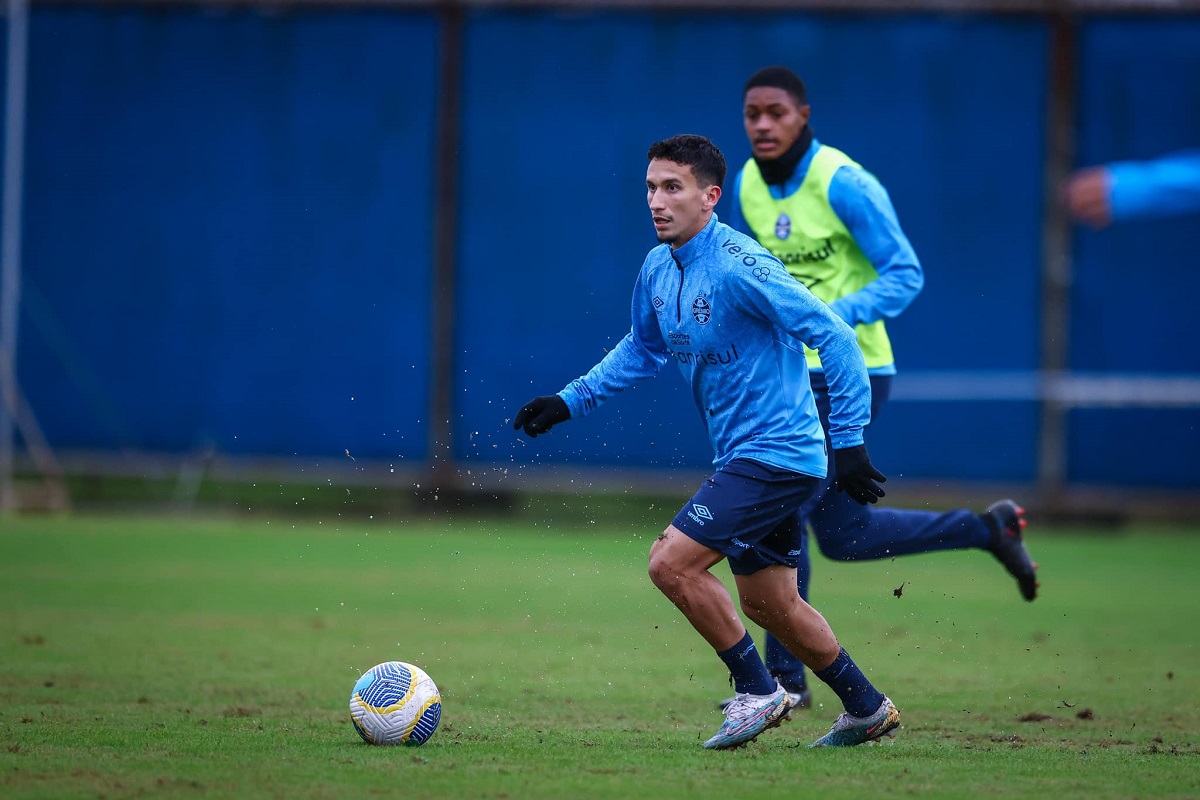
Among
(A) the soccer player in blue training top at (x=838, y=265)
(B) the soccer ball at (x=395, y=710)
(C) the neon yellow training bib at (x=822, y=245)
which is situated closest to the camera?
(B) the soccer ball at (x=395, y=710)

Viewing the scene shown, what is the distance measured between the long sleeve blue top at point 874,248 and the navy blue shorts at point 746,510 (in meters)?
1.58

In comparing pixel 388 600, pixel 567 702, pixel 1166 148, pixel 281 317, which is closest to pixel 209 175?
pixel 281 317

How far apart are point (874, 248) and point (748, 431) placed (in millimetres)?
1847

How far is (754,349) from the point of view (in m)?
6.40

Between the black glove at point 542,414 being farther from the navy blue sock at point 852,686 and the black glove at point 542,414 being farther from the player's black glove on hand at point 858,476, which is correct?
the navy blue sock at point 852,686

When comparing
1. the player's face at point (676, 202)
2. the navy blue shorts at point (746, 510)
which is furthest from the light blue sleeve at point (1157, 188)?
the player's face at point (676, 202)

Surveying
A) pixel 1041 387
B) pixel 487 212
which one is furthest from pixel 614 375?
pixel 1041 387

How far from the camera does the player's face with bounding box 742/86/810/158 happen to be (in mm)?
8047

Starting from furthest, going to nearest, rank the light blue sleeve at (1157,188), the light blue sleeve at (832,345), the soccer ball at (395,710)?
the soccer ball at (395,710), the light blue sleeve at (832,345), the light blue sleeve at (1157,188)

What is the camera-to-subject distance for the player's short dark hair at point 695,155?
6512 mm

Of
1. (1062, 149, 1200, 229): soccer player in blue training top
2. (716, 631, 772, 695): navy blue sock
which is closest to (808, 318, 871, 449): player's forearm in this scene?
(716, 631, 772, 695): navy blue sock

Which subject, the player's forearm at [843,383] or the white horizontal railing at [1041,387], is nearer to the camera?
the player's forearm at [843,383]

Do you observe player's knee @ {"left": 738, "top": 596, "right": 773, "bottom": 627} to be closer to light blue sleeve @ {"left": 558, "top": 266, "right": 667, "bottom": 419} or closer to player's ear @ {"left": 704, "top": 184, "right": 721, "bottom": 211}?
light blue sleeve @ {"left": 558, "top": 266, "right": 667, "bottom": 419}

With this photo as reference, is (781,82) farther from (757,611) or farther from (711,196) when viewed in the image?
(757,611)
